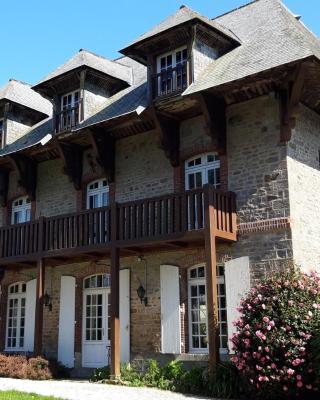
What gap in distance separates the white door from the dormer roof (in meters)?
6.45

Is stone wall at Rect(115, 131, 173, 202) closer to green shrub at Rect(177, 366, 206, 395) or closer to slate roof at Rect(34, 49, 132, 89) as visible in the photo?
slate roof at Rect(34, 49, 132, 89)

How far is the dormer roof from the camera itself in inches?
523

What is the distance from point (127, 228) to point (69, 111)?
4.62 meters

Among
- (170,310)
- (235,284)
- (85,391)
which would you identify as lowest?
(85,391)

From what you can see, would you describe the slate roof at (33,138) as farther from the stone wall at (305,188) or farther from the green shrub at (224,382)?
the green shrub at (224,382)

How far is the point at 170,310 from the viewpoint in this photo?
13.4 metres

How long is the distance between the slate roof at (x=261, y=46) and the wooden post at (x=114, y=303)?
11.8ft

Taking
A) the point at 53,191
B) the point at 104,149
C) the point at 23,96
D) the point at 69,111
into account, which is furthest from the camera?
the point at 23,96

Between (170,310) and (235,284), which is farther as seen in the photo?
(170,310)

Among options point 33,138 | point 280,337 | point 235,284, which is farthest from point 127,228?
point 33,138

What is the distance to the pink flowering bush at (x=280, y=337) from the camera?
9.63 meters

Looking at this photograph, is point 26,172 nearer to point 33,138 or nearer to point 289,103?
point 33,138

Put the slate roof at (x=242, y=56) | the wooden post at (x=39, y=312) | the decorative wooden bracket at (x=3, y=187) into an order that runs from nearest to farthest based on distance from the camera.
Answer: the slate roof at (x=242, y=56)
the wooden post at (x=39, y=312)
the decorative wooden bracket at (x=3, y=187)

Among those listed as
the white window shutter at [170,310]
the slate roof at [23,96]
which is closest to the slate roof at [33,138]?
the slate roof at [23,96]
